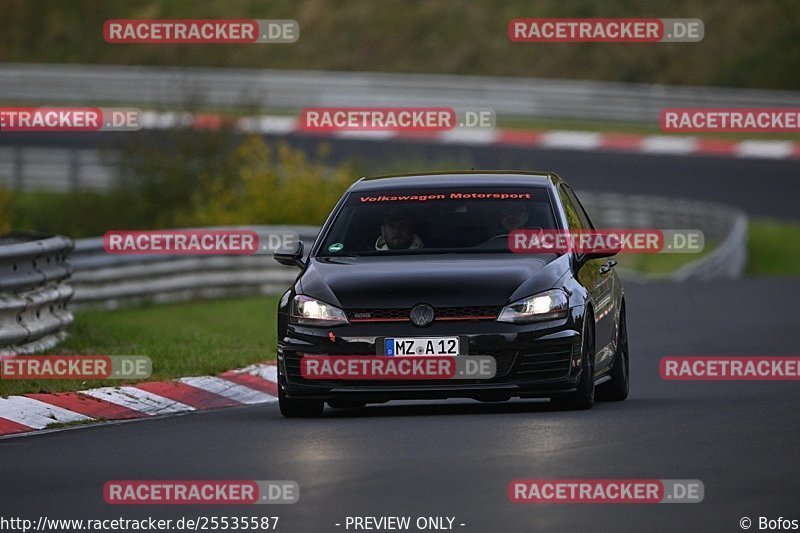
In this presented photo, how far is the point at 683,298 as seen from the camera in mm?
25047

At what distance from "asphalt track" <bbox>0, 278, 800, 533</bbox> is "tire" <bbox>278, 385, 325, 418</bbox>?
10 cm

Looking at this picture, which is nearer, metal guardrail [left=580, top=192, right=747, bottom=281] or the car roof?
the car roof

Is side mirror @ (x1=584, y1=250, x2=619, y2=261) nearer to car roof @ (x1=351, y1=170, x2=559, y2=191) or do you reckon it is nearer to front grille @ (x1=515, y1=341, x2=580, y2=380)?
car roof @ (x1=351, y1=170, x2=559, y2=191)

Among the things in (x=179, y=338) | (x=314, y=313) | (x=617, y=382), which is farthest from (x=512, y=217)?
(x=179, y=338)

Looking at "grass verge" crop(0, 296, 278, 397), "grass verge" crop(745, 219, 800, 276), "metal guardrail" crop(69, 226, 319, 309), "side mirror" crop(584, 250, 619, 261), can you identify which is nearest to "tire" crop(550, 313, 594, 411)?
"side mirror" crop(584, 250, 619, 261)

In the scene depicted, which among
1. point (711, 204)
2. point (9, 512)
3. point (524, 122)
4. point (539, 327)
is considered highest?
point (524, 122)

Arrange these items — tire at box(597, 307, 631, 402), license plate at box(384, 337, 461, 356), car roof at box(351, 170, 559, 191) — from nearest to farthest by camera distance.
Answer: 1. license plate at box(384, 337, 461, 356)
2. car roof at box(351, 170, 559, 191)
3. tire at box(597, 307, 631, 402)

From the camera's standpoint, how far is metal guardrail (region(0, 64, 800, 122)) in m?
45.2

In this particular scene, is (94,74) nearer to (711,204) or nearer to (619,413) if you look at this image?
(711,204)

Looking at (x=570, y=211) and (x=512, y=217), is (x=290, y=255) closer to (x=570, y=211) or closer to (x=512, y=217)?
(x=512, y=217)

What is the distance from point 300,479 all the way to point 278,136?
37330mm

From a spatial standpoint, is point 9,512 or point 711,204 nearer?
point 9,512

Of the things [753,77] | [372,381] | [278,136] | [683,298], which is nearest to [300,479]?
[372,381]

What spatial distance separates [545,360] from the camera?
12.1 metres
